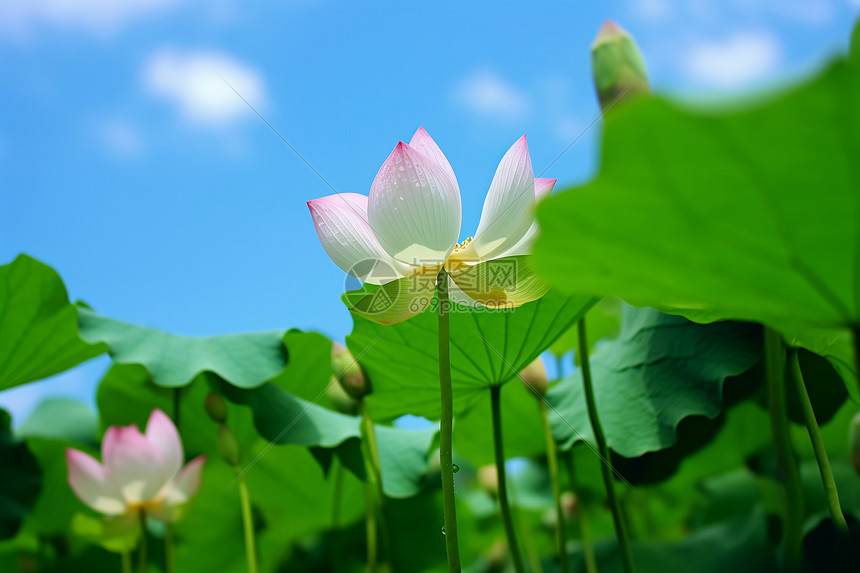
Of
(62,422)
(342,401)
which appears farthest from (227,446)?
(62,422)

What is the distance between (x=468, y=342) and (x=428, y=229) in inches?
10.4

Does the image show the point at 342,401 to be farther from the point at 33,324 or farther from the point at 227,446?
the point at 33,324

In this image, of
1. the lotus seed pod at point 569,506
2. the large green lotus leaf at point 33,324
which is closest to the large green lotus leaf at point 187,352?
the large green lotus leaf at point 33,324

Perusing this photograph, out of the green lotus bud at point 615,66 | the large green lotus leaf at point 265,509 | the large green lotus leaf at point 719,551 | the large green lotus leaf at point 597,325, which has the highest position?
the green lotus bud at point 615,66

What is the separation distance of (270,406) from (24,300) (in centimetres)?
39

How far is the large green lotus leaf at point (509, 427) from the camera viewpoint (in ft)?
3.72

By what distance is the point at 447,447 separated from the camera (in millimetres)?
537

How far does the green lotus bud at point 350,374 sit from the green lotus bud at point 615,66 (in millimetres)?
463

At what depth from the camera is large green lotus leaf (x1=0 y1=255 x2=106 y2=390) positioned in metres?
0.96

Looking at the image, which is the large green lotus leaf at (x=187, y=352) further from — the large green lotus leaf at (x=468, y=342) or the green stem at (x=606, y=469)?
the green stem at (x=606, y=469)

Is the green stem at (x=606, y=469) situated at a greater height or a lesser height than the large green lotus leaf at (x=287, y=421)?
lesser

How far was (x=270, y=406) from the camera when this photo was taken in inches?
38.5

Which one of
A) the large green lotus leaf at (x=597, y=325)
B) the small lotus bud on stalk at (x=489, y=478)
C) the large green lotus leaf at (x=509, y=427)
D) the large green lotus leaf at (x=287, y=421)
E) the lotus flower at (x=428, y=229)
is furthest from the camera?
the small lotus bud on stalk at (x=489, y=478)

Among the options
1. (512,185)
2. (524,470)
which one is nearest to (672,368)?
(512,185)
